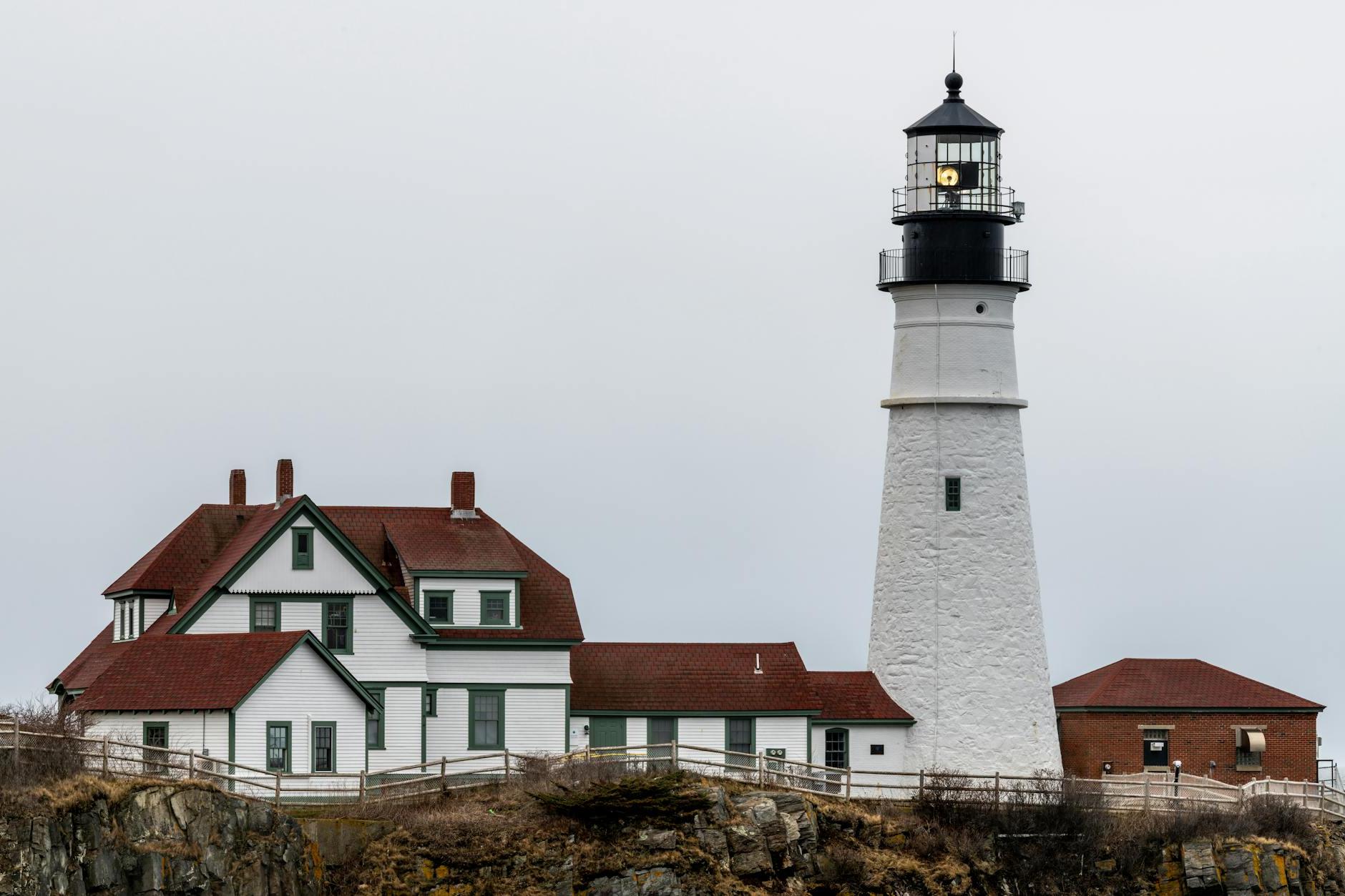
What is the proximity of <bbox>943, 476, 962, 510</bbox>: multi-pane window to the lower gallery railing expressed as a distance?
5.43m

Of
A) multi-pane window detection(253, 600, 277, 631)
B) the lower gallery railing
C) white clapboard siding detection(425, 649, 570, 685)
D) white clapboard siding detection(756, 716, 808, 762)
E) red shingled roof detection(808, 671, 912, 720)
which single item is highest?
multi-pane window detection(253, 600, 277, 631)

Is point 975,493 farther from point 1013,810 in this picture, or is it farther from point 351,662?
point 351,662

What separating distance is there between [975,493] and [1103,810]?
728 centimetres

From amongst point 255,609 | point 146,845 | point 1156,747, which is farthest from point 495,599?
point 1156,747

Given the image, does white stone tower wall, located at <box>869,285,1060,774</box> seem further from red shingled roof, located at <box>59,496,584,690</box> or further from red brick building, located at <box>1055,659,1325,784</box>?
red shingled roof, located at <box>59,496,584,690</box>

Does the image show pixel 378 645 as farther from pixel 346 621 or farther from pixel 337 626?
pixel 337 626

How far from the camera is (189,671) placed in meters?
53.0

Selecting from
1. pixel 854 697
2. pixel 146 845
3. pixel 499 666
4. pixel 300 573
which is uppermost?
pixel 300 573

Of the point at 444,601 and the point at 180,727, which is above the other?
the point at 444,601

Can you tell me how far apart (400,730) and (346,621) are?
2.31 meters

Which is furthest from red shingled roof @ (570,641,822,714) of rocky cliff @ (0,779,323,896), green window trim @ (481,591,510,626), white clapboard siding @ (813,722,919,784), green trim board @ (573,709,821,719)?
rocky cliff @ (0,779,323,896)

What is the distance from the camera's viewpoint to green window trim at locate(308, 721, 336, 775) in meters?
53.3

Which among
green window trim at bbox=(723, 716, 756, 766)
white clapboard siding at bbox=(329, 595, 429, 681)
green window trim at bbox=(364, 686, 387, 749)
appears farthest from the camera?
green window trim at bbox=(723, 716, 756, 766)

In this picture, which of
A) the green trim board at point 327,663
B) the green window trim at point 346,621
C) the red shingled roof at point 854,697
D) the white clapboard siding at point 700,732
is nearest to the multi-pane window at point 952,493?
the red shingled roof at point 854,697
